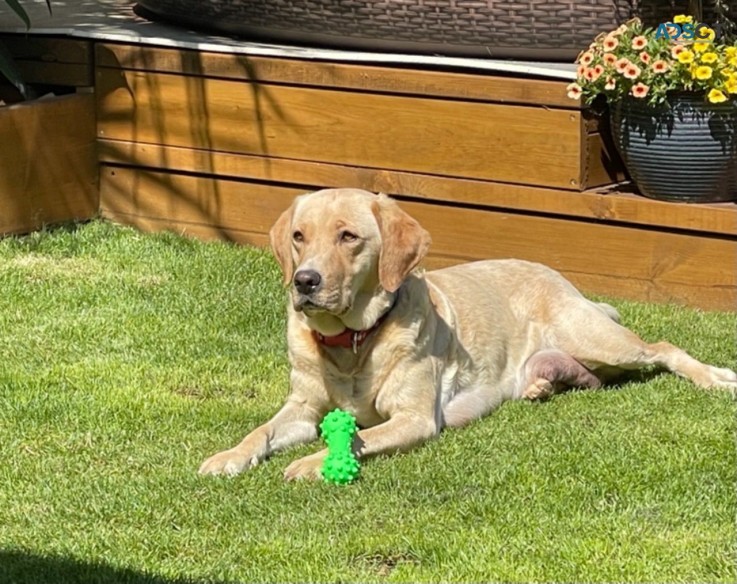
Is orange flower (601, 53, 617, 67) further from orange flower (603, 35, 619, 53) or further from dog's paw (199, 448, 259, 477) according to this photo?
dog's paw (199, 448, 259, 477)

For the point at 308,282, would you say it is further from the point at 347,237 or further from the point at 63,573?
the point at 63,573

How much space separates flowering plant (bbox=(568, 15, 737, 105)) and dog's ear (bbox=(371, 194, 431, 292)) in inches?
67.1

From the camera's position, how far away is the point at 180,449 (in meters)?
4.74

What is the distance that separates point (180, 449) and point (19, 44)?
3.88m

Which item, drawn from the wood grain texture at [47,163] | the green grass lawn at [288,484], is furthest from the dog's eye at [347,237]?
→ the wood grain texture at [47,163]

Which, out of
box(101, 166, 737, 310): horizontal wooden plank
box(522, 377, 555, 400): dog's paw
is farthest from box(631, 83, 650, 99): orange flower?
box(522, 377, 555, 400): dog's paw

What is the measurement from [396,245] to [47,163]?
3223 mm

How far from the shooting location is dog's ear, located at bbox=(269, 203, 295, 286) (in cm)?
492

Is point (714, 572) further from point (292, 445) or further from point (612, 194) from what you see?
point (612, 194)

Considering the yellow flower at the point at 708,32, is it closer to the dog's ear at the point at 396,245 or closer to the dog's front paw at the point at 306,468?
the dog's ear at the point at 396,245

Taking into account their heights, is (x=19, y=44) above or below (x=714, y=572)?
above

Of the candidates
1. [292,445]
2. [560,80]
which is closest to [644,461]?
[292,445]

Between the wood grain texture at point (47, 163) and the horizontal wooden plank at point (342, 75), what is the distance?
387 millimetres

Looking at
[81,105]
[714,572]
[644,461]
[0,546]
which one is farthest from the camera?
[81,105]
